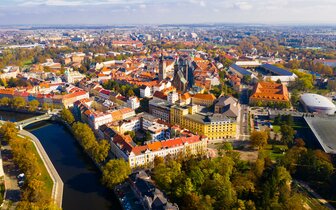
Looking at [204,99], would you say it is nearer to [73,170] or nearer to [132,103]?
[132,103]

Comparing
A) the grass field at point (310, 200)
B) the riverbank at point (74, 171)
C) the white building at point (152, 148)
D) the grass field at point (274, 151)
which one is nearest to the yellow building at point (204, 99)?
the grass field at point (274, 151)

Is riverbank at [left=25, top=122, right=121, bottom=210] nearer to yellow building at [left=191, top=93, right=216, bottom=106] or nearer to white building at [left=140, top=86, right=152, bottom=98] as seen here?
white building at [left=140, top=86, right=152, bottom=98]

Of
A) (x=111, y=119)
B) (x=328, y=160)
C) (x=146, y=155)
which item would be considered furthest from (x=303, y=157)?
(x=111, y=119)

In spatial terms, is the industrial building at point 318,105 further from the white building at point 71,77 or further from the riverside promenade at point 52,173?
the white building at point 71,77

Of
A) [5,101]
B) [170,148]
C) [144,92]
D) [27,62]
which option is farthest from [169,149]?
[27,62]

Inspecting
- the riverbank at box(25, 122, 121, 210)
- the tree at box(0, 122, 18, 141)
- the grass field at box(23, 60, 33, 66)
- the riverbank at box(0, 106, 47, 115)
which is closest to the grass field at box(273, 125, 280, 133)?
the riverbank at box(25, 122, 121, 210)

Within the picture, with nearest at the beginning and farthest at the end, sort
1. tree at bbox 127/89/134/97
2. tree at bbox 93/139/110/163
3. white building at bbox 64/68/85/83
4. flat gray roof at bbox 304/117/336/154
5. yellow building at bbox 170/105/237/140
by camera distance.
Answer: tree at bbox 93/139/110/163, flat gray roof at bbox 304/117/336/154, yellow building at bbox 170/105/237/140, tree at bbox 127/89/134/97, white building at bbox 64/68/85/83
